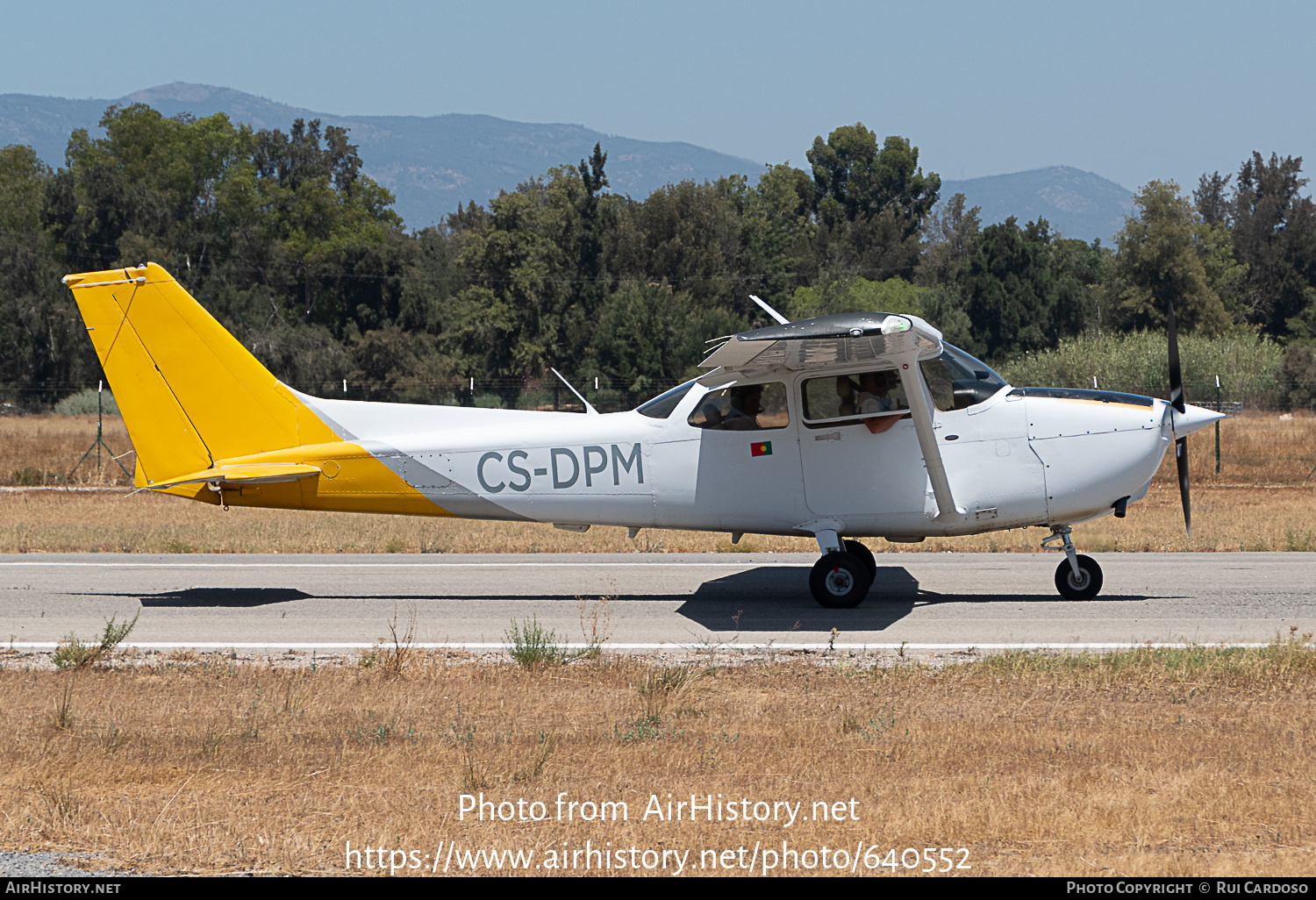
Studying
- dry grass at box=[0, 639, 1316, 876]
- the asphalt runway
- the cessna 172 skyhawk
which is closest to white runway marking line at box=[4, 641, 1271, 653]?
the asphalt runway

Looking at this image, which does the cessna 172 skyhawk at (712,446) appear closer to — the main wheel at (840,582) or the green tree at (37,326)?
the main wheel at (840,582)

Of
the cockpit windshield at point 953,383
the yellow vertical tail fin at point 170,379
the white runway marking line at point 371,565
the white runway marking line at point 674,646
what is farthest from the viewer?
the white runway marking line at point 371,565

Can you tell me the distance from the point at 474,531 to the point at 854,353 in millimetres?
9361

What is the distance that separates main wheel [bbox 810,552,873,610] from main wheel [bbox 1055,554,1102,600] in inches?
80.0

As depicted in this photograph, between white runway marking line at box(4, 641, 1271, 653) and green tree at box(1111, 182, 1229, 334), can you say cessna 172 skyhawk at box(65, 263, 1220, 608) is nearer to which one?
white runway marking line at box(4, 641, 1271, 653)

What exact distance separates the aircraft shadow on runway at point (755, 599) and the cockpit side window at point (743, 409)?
5.86ft

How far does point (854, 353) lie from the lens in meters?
10.4

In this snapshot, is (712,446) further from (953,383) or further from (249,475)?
(249,475)

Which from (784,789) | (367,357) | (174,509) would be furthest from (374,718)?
(367,357)

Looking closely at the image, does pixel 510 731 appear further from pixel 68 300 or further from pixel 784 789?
pixel 68 300

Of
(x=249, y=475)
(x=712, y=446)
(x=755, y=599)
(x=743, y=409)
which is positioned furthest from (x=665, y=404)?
(x=249, y=475)

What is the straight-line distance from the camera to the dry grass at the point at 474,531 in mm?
16234

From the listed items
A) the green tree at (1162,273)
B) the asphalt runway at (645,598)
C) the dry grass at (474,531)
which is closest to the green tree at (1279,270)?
the green tree at (1162,273)

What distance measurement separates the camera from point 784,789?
19.3 feet
